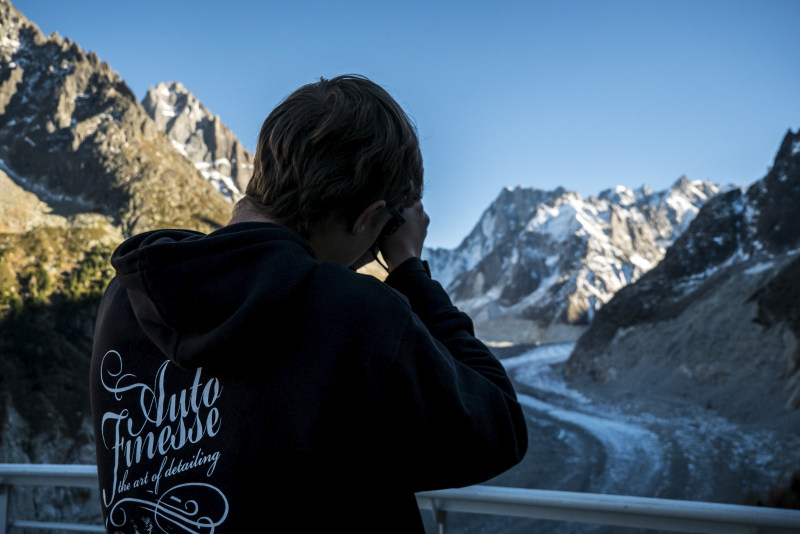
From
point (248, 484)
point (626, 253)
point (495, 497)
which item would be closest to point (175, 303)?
point (248, 484)

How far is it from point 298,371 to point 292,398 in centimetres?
4

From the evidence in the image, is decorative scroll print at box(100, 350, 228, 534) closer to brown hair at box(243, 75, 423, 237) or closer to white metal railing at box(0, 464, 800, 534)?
brown hair at box(243, 75, 423, 237)

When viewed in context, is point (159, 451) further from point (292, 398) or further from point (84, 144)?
point (84, 144)

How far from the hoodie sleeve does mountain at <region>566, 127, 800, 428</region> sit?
30.8 metres

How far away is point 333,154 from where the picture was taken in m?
1.18

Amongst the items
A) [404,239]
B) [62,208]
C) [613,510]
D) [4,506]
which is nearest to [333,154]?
[404,239]

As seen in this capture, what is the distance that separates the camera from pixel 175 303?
107 cm

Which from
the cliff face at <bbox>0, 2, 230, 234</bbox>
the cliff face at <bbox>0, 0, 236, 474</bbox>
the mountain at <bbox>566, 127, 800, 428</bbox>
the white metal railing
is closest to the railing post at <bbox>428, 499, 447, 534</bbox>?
the white metal railing

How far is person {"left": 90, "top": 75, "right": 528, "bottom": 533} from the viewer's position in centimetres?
103

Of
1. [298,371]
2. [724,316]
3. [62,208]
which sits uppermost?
[62,208]

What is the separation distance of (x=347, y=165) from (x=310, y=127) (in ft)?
0.33

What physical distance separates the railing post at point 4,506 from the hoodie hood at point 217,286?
7.84 ft

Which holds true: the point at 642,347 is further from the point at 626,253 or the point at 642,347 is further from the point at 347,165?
the point at 626,253

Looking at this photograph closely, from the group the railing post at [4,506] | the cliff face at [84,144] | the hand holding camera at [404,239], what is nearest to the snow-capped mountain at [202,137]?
the cliff face at [84,144]
